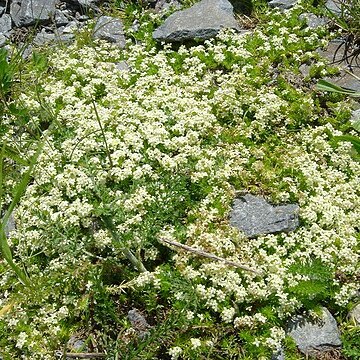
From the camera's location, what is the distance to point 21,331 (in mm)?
4941

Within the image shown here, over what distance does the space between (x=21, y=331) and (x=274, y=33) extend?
5.29 m

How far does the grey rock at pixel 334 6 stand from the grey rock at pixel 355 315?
4.49 m

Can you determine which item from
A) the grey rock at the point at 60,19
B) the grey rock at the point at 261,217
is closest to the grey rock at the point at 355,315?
the grey rock at the point at 261,217

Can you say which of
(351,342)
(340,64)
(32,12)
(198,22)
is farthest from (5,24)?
(351,342)

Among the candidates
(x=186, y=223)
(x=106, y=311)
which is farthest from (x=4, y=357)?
(x=186, y=223)

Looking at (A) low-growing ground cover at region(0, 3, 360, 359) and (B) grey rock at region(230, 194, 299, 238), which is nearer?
(A) low-growing ground cover at region(0, 3, 360, 359)

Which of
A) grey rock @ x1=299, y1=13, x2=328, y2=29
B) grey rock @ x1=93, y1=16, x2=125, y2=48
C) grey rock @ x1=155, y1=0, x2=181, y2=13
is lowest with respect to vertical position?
grey rock @ x1=93, y1=16, x2=125, y2=48

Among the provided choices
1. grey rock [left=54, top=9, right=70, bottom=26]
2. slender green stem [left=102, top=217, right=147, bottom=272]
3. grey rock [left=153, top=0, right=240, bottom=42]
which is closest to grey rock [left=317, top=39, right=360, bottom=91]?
grey rock [left=153, top=0, right=240, bottom=42]

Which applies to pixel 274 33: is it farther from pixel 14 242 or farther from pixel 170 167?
pixel 14 242

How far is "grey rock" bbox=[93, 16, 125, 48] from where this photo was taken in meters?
8.34

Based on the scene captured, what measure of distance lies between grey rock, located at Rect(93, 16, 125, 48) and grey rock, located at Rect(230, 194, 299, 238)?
12.5 feet

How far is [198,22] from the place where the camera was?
315 inches

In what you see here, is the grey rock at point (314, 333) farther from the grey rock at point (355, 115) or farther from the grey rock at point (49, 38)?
the grey rock at point (49, 38)

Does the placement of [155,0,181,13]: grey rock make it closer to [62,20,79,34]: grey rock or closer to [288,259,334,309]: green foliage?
[62,20,79,34]: grey rock
